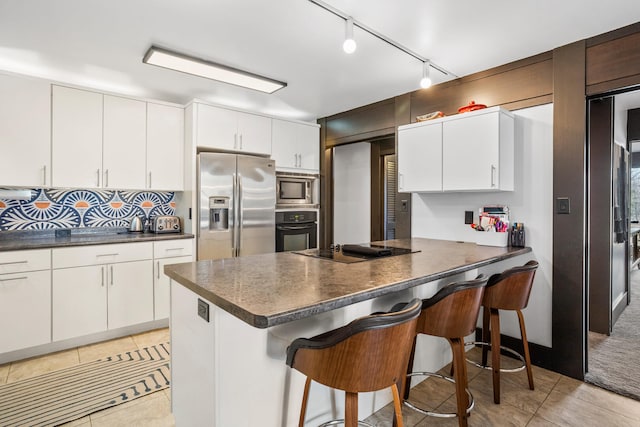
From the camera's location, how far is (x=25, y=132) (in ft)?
9.39

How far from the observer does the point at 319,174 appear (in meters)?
4.60

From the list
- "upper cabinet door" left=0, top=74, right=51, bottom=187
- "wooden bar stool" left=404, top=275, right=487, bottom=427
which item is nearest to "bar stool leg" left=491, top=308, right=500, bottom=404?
"wooden bar stool" left=404, top=275, right=487, bottom=427

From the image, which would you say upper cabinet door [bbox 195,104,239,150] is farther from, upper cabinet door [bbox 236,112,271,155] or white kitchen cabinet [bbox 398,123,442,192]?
white kitchen cabinet [bbox 398,123,442,192]

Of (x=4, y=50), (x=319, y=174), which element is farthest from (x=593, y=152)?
(x=4, y=50)

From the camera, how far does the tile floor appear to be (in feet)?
A: 6.32

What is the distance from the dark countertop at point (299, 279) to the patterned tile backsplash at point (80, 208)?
7.77 feet

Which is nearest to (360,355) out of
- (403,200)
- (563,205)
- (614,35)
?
(563,205)

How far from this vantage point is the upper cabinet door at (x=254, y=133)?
12.6 ft

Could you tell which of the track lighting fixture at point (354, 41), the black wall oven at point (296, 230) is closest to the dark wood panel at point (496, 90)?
the track lighting fixture at point (354, 41)

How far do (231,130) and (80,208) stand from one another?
1.74 metres

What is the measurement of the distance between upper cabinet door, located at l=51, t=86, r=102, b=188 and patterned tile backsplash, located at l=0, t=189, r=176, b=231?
1.24ft

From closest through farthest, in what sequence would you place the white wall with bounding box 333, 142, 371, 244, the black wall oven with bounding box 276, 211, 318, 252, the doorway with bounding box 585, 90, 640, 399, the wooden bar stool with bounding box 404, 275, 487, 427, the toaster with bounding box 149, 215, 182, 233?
the wooden bar stool with bounding box 404, 275, 487, 427, the doorway with bounding box 585, 90, 640, 399, the toaster with bounding box 149, 215, 182, 233, the black wall oven with bounding box 276, 211, 318, 252, the white wall with bounding box 333, 142, 371, 244

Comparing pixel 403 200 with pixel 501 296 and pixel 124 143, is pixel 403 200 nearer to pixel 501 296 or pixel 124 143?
pixel 501 296

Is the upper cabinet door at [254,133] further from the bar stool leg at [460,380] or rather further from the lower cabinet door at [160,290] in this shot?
the bar stool leg at [460,380]
